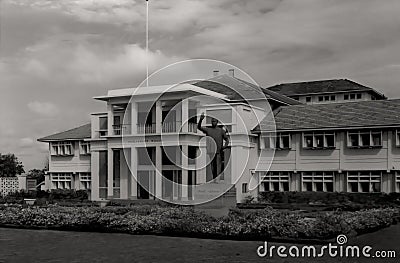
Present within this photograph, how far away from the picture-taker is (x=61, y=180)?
48.0 metres

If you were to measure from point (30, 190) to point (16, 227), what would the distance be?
27223 mm

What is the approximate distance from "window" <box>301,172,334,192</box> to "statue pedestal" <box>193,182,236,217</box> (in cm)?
1773

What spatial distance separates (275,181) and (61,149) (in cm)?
1887

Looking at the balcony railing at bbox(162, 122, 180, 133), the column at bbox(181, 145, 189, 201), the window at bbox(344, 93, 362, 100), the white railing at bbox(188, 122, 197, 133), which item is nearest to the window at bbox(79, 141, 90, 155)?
the balcony railing at bbox(162, 122, 180, 133)

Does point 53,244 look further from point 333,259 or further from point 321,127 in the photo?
point 321,127

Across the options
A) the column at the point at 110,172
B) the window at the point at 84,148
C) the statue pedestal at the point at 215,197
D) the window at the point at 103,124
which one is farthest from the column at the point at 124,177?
the statue pedestal at the point at 215,197

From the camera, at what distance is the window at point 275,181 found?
128ft

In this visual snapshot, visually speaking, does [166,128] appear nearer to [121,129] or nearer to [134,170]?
[121,129]

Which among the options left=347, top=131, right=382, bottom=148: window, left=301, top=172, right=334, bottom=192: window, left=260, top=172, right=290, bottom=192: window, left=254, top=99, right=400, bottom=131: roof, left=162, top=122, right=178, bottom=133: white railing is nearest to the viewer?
left=347, top=131, right=382, bottom=148: window

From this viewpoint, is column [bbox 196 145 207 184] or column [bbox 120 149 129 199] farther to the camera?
column [bbox 120 149 129 199]

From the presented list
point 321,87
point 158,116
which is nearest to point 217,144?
point 158,116

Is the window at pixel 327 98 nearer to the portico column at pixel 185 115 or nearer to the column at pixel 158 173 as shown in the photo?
the portico column at pixel 185 115

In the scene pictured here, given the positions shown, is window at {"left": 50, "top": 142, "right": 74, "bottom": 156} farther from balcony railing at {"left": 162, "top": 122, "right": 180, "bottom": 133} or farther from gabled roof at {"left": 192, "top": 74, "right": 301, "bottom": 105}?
gabled roof at {"left": 192, "top": 74, "right": 301, "bottom": 105}

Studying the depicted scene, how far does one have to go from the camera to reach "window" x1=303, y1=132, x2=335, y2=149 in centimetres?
3775
